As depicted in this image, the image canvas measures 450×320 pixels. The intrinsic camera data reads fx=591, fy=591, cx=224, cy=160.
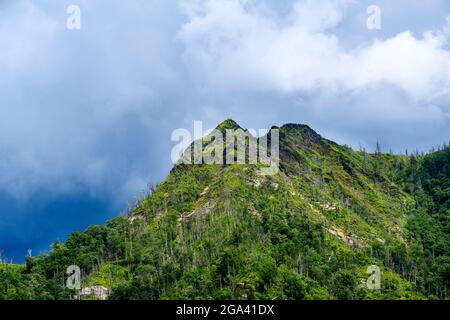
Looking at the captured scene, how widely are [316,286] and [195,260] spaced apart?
41.8 metres

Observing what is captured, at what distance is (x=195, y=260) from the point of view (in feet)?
628
